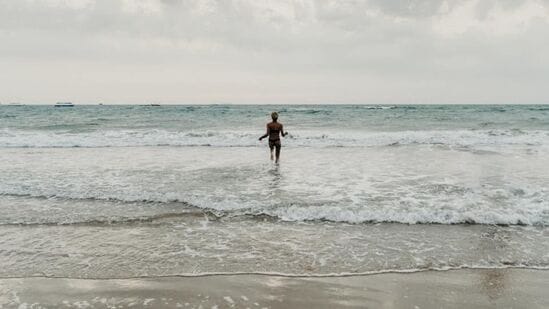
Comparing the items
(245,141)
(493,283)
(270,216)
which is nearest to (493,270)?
(493,283)

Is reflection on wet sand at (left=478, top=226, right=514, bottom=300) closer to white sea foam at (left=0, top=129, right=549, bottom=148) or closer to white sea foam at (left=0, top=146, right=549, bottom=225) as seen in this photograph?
white sea foam at (left=0, top=146, right=549, bottom=225)

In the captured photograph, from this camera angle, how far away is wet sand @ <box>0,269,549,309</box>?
14.8ft

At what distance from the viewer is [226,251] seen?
20.2ft

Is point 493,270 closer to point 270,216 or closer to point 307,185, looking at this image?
point 270,216

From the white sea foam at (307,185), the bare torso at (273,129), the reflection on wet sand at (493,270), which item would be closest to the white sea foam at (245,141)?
the white sea foam at (307,185)

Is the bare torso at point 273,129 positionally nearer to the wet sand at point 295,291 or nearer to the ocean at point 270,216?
the ocean at point 270,216

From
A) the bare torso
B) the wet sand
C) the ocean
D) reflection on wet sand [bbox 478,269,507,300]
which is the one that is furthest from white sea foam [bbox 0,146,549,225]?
the wet sand

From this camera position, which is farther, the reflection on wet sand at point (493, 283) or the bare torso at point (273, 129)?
the bare torso at point (273, 129)

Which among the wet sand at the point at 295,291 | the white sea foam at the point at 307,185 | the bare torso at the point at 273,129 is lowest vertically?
the wet sand at the point at 295,291

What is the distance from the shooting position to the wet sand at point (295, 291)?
4.51m

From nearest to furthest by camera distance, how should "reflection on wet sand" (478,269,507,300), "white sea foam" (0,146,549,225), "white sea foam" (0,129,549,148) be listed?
"reflection on wet sand" (478,269,507,300) < "white sea foam" (0,146,549,225) < "white sea foam" (0,129,549,148)

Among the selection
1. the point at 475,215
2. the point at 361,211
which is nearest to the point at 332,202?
the point at 361,211

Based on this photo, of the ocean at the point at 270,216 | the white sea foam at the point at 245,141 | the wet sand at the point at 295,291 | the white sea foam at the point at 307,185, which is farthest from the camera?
the white sea foam at the point at 245,141

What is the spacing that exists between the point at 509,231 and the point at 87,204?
24.9ft
